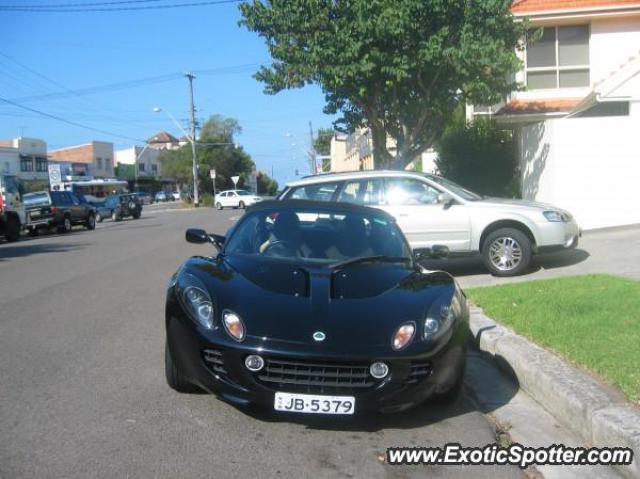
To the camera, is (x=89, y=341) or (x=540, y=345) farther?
(x=89, y=341)

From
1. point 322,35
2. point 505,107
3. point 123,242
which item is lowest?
point 123,242

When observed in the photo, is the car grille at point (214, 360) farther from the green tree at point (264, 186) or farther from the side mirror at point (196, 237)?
the green tree at point (264, 186)

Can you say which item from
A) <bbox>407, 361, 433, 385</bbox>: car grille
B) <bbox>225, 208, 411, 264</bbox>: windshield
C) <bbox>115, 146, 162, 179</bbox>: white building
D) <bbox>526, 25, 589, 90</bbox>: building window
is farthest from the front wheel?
<bbox>115, 146, 162, 179</bbox>: white building

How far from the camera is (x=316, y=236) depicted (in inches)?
225

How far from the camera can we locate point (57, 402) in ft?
16.0

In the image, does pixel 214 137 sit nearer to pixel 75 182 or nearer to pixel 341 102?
pixel 75 182

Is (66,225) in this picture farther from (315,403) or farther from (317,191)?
(315,403)

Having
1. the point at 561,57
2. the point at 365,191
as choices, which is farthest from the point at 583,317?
the point at 561,57

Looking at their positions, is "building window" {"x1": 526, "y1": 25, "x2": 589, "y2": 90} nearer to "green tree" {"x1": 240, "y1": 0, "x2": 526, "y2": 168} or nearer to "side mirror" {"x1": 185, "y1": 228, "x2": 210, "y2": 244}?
"green tree" {"x1": 240, "y1": 0, "x2": 526, "y2": 168}

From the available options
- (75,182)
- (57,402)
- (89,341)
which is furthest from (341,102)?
(75,182)

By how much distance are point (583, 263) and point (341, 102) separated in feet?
28.4

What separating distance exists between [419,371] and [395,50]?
11.1m

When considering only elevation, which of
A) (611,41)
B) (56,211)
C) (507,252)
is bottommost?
(507,252)

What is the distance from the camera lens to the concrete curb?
12.7 feet
